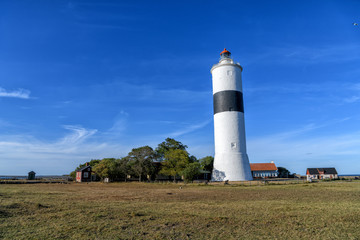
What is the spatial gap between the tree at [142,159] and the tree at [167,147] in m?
1.58

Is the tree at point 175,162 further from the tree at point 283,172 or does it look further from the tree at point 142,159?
the tree at point 283,172

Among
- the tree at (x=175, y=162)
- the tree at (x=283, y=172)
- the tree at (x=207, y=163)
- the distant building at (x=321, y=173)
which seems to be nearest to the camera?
the tree at (x=175, y=162)

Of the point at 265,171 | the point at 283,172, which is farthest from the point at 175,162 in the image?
the point at 283,172

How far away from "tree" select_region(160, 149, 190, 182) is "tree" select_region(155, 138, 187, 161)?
3.25 meters

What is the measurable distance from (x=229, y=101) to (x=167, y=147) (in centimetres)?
1742

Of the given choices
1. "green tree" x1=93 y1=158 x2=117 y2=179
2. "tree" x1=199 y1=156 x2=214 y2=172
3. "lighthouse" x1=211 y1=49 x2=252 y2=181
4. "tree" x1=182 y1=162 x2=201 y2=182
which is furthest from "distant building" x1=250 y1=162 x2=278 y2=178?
"green tree" x1=93 y1=158 x2=117 y2=179

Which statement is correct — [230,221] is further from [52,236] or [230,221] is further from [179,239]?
[52,236]

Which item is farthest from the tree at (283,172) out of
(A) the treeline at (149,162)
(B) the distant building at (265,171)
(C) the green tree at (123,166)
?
(C) the green tree at (123,166)

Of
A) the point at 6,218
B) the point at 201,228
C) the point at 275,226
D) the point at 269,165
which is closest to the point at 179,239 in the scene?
the point at 201,228

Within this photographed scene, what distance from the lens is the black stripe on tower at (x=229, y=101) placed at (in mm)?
33625

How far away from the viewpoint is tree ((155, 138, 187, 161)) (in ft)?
147

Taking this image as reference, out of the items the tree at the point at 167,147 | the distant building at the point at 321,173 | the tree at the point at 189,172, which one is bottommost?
the distant building at the point at 321,173

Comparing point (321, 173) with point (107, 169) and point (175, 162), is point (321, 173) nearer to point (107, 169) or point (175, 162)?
point (175, 162)

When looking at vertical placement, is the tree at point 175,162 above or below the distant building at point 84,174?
above
